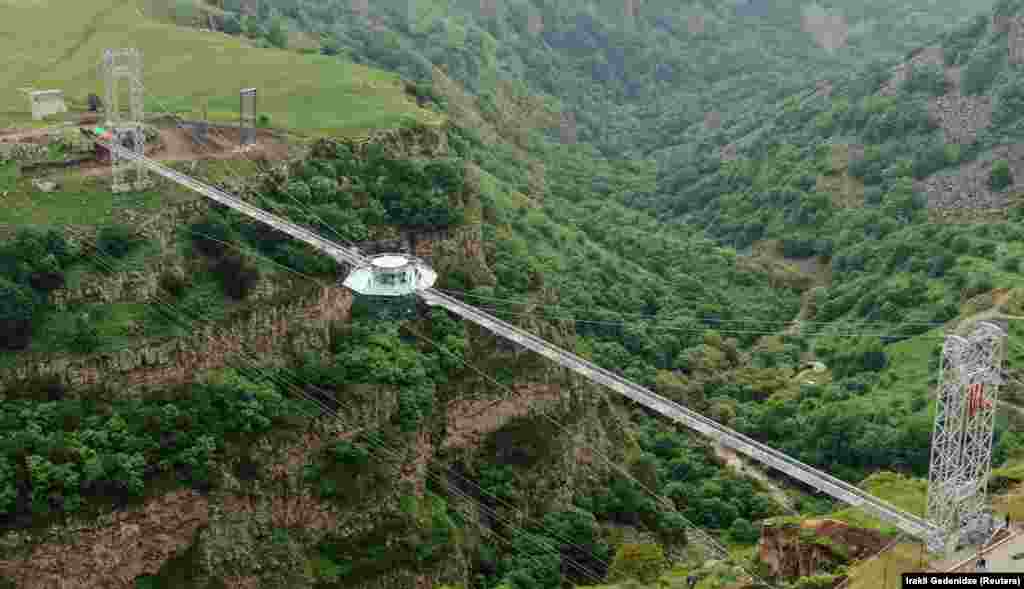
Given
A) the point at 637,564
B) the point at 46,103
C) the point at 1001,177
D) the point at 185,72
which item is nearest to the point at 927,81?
the point at 1001,177

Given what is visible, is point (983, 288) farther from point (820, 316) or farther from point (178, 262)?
point (178, 262)

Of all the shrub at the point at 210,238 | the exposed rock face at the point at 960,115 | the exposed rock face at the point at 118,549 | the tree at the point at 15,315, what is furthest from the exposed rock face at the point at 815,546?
the exposed rock face at the point at 960,115

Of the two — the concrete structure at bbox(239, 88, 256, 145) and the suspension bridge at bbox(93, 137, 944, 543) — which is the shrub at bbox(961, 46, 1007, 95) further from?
the concrete structure at bbox(239, 88, 256, 145)

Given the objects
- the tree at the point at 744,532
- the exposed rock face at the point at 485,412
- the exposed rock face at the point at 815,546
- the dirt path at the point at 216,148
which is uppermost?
the dirt path at the point at 216,148

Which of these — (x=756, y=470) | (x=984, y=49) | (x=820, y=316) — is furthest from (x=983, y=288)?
(x=984, y=49)

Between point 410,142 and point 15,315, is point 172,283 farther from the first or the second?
point 410,142
